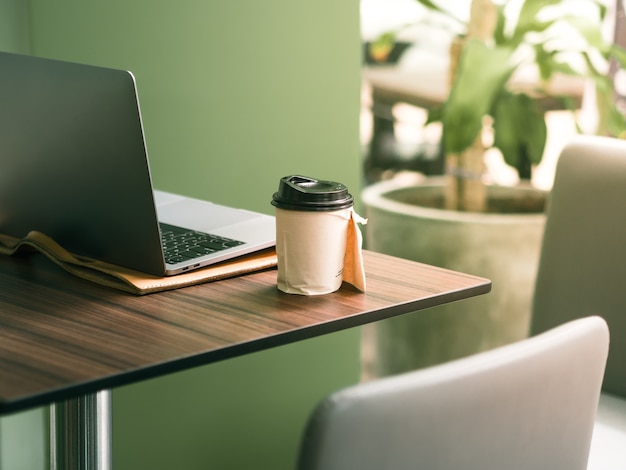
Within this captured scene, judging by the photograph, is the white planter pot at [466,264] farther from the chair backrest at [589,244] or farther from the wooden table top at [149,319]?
the wooden table top at [149,319]

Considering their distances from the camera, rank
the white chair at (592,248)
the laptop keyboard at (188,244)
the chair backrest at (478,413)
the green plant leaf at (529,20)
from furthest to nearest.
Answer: the green plant leaf at (529,20), the white chair at (592,248), the laptop keyboard at (188,244), the chair backrest at (478,413)

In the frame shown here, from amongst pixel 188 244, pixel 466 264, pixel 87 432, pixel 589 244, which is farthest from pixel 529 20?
pixel 87 432

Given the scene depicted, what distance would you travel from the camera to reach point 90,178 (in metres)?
1.13

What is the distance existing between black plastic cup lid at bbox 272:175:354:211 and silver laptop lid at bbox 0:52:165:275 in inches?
6.0

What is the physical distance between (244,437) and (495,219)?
852 mm

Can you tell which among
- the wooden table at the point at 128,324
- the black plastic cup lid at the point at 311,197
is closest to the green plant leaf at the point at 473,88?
the wooden table at the point at 128,324

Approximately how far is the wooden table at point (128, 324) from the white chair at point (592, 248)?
0.47 metres

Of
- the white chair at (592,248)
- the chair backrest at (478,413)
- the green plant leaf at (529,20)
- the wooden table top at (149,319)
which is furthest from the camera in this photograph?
the green plant leaf at (529,20)

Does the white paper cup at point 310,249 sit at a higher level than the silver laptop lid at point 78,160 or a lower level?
lower

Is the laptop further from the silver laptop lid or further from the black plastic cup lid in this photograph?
the black plastic cup lid

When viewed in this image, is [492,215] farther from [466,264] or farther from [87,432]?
[87,432]

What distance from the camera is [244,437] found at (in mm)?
1838

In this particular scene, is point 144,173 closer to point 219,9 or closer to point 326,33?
point 219,9

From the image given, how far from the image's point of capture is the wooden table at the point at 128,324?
87cm
